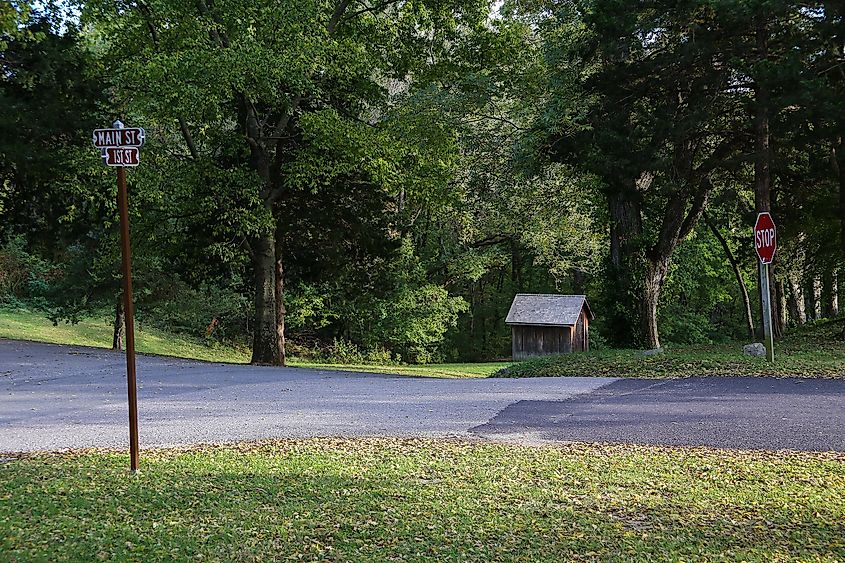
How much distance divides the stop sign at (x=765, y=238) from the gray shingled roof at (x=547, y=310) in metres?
18.4

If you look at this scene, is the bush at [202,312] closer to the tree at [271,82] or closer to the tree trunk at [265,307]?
the tree at [271,82]

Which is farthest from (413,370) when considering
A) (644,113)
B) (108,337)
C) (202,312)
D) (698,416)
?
(698,416)

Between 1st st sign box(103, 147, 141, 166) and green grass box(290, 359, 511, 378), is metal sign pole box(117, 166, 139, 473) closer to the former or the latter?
1st st sign box(103, 147, 141, 166)

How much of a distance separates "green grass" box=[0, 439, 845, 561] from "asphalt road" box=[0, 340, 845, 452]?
0.78 metres

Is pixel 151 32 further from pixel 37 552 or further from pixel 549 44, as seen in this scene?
pixel 37 552

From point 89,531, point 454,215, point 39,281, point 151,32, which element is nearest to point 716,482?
point 89,531

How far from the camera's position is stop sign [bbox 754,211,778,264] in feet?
41.1

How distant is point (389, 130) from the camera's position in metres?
16.8

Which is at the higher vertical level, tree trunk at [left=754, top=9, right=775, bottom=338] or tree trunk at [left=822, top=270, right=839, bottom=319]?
tree trunk at [left=754, top=9, right=775, bottom=338]

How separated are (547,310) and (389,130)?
16603 mm

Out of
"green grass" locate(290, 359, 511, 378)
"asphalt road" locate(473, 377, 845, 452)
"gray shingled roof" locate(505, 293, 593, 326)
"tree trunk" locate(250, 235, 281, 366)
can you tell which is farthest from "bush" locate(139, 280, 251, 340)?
"asphalt road" locate(473, 377, 845, 452)

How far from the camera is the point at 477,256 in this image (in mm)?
32438

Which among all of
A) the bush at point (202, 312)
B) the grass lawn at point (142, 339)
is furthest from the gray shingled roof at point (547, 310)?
the bush at point (202, 312)

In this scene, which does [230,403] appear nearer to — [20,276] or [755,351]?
[755,351]
